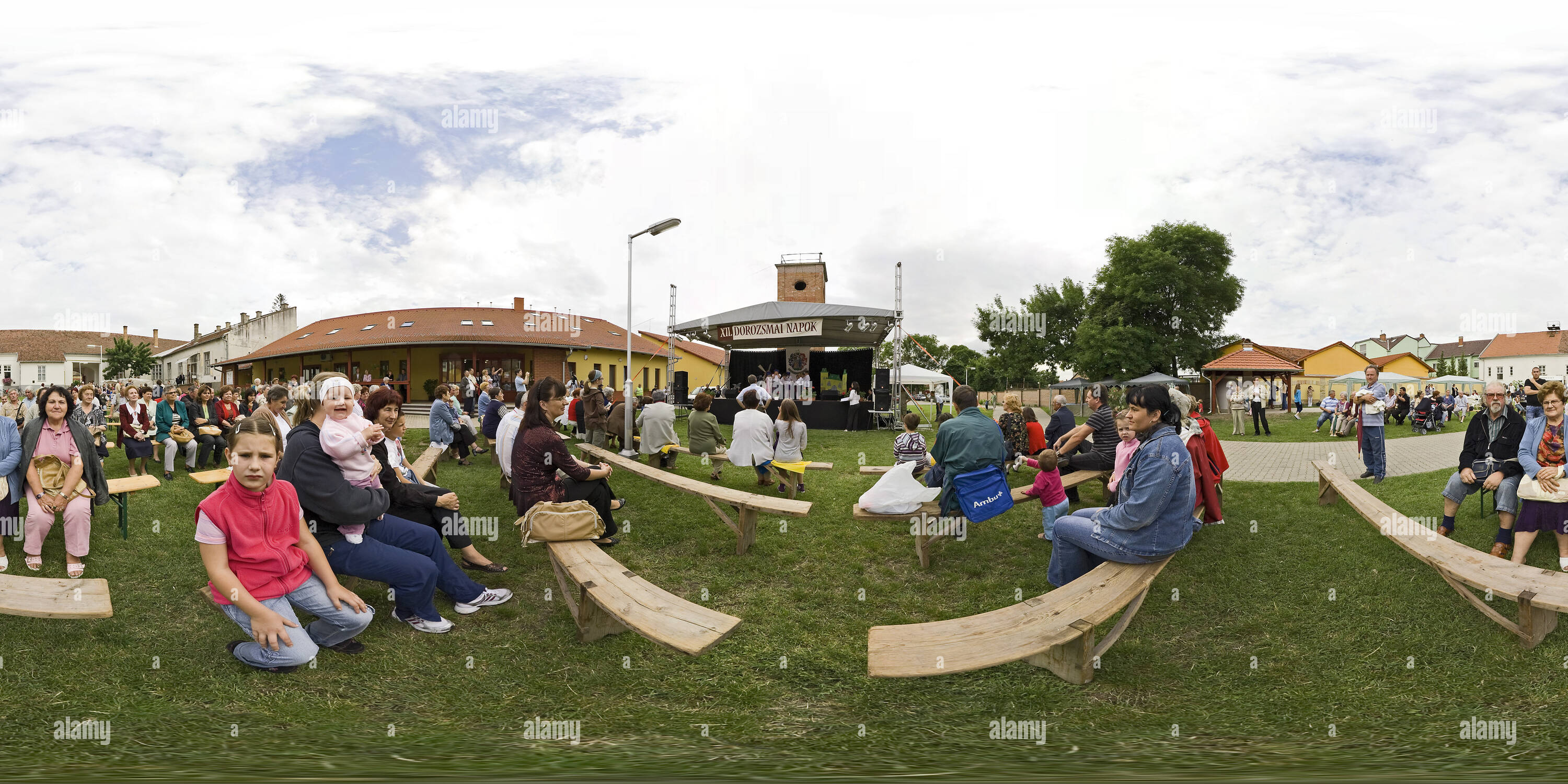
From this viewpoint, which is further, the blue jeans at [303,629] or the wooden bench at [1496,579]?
the wooden bench at [1496,579]

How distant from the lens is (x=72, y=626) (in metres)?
4.59

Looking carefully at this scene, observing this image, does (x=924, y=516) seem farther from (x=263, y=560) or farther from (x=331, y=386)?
(x=263, y=560)

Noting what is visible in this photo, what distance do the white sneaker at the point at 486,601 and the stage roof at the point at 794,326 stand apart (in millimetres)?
14659

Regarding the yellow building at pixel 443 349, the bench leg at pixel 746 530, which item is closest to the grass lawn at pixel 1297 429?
the bench leg at pixel 746 530

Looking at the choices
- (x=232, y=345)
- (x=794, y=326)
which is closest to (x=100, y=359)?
(x=232, y=345)

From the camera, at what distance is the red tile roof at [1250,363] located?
31.5 meters

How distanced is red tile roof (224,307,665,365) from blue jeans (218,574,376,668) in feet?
99.5

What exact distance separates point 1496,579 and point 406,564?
6398 mm

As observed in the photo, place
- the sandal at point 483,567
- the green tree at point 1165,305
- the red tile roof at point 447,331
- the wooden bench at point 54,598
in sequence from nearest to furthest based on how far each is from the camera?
the wooden bench at point 54,598, the sandal at point 483,567, the red tile roof at point 447,331, the green tree at point 1165,305

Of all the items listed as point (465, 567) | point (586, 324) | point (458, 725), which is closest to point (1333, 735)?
point (458, 725)

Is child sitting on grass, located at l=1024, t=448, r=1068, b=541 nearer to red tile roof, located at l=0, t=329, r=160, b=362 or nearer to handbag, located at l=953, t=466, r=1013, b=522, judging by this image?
handbag, located at l=953, t=466, r=1013, b=522

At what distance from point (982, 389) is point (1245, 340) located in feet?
91.7

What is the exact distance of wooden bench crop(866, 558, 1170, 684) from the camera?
11.4ft

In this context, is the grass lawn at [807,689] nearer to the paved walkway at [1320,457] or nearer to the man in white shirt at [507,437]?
the man in white shirt at [507,437]
